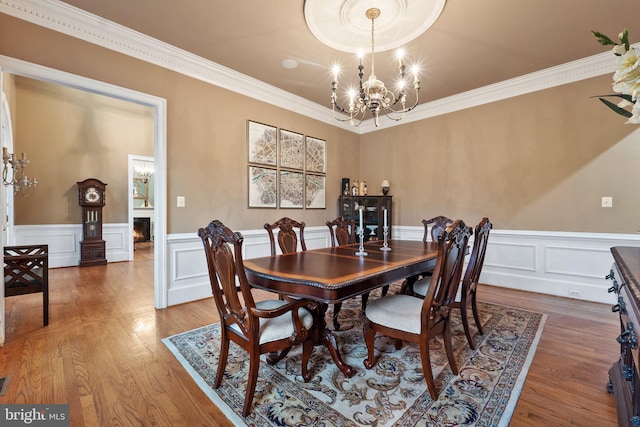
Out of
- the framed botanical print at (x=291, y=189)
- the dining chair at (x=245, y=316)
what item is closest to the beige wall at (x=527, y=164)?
the framed botanical print at (x=291, y=189)

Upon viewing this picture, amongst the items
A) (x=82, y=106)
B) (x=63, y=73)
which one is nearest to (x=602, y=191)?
(x=63, y=73)

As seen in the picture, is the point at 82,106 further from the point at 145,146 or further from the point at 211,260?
the point at 211,260

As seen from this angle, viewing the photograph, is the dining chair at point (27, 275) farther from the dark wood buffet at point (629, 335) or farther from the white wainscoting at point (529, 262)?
the dark wood buffet at point (629, 335)

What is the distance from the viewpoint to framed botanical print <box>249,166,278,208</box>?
388 centimetres

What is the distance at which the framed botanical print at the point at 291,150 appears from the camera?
4.22m

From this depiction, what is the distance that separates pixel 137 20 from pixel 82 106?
4.01 m

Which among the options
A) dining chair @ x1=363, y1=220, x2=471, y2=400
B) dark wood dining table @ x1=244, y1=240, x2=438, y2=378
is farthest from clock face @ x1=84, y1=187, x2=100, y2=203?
dining chair @ x1=363, y1=220, x2=471, y2=400

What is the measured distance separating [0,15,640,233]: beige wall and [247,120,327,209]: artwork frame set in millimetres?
139

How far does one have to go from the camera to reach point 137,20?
2.57 metres

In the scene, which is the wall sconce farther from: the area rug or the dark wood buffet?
the dark wood buffet

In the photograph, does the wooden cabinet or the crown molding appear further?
the wooden cabinet

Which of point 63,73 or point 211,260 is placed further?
point 63,73

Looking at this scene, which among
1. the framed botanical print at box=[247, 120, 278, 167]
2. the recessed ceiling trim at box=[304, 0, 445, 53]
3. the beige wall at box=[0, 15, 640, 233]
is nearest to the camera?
the recessed ceiling trim at box=[304, 0, 445, 53]

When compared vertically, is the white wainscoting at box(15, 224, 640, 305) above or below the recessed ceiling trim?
below
